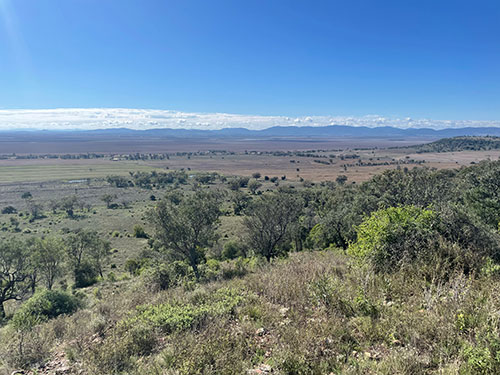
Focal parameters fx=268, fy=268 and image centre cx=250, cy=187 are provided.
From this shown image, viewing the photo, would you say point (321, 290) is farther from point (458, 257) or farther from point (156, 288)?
point (156, 288)

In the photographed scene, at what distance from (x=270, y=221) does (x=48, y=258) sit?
807 inches

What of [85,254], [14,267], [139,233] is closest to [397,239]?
[14,267]

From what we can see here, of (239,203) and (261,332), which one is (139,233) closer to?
Answer: (239,203)

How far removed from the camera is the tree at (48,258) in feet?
78.0

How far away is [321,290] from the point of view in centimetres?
554

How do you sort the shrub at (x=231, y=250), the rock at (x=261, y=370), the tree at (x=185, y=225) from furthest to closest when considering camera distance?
the shrub at (x=231, y=250) < the tree at (x=185, y=225) < the rock at (x=261, y=370)

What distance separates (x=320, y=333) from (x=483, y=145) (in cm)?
24631

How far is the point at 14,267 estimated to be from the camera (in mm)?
23188

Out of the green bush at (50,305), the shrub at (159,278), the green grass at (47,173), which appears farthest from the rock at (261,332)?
the green grass at (47,173)

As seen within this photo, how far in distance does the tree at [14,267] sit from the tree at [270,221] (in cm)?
1953

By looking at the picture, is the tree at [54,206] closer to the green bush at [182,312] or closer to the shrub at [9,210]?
the shrub at [9,210]

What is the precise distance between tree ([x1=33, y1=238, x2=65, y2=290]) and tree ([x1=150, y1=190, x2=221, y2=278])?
12.3 m

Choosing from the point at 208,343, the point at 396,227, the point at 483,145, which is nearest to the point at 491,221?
the point at 396,227

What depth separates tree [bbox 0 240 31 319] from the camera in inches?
864
